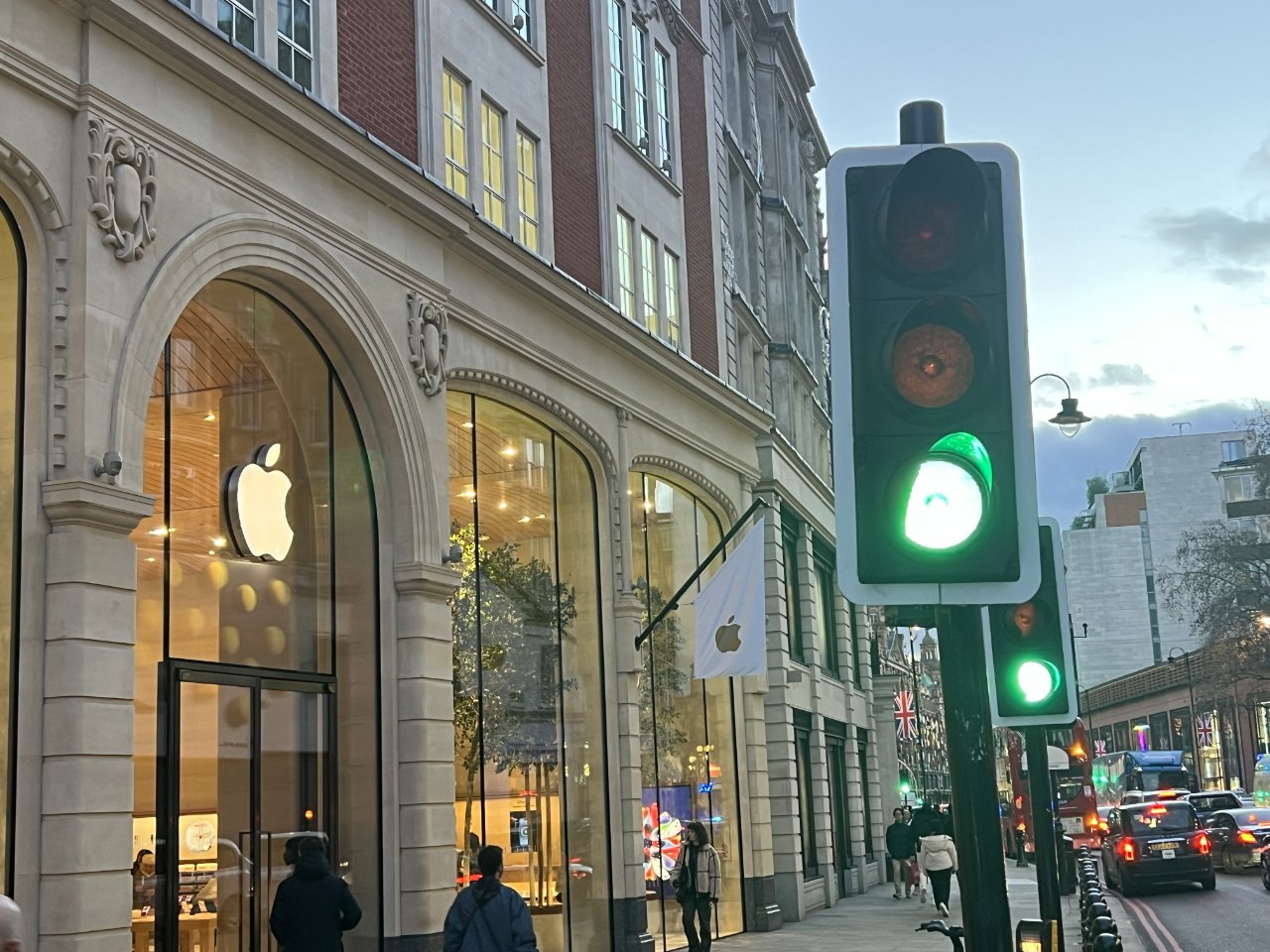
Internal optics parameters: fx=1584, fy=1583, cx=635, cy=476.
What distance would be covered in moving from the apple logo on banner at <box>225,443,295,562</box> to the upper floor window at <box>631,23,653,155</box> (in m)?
12.0

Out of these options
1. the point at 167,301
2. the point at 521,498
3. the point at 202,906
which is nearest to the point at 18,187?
the point at 167,301

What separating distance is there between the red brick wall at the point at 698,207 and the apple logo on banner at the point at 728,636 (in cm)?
747

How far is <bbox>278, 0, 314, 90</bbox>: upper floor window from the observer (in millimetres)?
15883

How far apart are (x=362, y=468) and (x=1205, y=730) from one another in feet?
291

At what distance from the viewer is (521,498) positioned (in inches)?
816

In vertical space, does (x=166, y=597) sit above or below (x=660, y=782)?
above

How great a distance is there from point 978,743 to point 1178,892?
3363 cm

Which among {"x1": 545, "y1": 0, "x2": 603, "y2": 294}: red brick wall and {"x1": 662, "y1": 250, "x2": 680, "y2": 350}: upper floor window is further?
{"x1": 662, "y1": 250, "x2": 680, "y2": 350}: upper floor window

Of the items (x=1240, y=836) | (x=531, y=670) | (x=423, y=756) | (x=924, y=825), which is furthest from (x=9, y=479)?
(x=1240, y=836)

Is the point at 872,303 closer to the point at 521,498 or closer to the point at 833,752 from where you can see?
the point at 521,498

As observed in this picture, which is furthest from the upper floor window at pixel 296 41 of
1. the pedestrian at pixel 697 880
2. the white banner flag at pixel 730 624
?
the pedestrian at pixel 697 880

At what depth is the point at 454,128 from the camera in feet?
64.0

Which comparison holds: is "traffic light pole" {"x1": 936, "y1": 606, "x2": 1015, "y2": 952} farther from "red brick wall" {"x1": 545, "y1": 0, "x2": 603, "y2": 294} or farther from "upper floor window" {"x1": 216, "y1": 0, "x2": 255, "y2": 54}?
"red brick wall" {"x1": 545, "y1": 0, "x2": 603, "y2": 294}

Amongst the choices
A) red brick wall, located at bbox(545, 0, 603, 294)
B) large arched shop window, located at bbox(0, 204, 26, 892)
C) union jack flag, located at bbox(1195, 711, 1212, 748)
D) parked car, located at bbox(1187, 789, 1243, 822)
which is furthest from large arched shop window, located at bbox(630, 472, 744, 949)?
union jack flag, located at bbox(1195, 711, 1212, 748)
